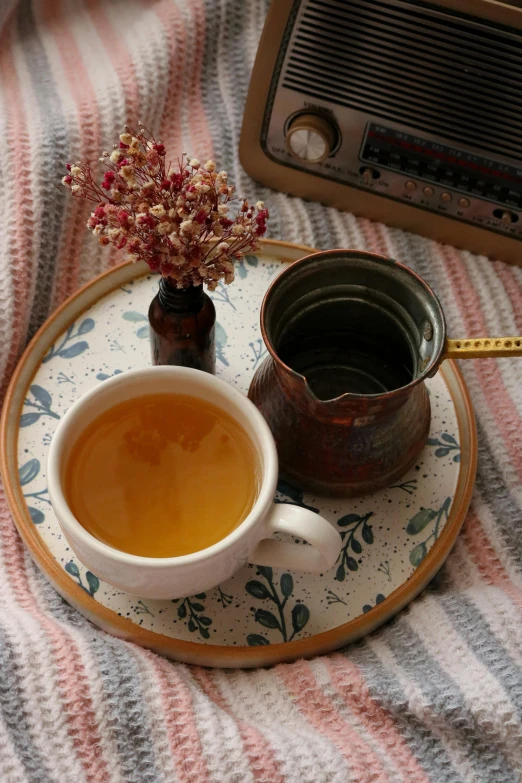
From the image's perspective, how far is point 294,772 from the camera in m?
0.54

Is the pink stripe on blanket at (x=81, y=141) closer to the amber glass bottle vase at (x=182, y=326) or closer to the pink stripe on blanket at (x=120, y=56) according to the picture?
the pink stripe on blanket at (x=120, y=56)

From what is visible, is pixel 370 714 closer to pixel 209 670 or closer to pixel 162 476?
pixel 209 670

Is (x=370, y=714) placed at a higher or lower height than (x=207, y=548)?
lower

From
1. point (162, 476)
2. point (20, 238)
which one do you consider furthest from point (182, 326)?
point (20, 238)

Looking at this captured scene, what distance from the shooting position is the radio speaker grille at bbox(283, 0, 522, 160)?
0.66 m

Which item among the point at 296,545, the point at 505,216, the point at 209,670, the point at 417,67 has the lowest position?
the point at 209,670

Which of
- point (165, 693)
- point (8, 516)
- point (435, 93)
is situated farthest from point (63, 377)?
point (435, 93)

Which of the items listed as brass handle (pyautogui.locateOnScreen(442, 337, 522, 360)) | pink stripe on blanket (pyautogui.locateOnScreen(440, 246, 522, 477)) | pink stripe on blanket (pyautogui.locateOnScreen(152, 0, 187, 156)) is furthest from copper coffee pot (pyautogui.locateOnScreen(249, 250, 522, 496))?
pink stripe on blanket (pyautogui.locateOnScreen(152, 0, 187, 156))

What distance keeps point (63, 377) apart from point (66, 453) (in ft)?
0.51

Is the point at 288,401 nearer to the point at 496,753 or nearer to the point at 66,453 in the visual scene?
the point at 66,453

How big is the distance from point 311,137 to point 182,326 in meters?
0.26

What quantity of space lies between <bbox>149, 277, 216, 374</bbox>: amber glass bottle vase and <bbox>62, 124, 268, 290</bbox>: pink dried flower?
0.04m

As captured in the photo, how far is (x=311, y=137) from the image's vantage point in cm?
76

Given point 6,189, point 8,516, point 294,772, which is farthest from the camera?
point 6,189
